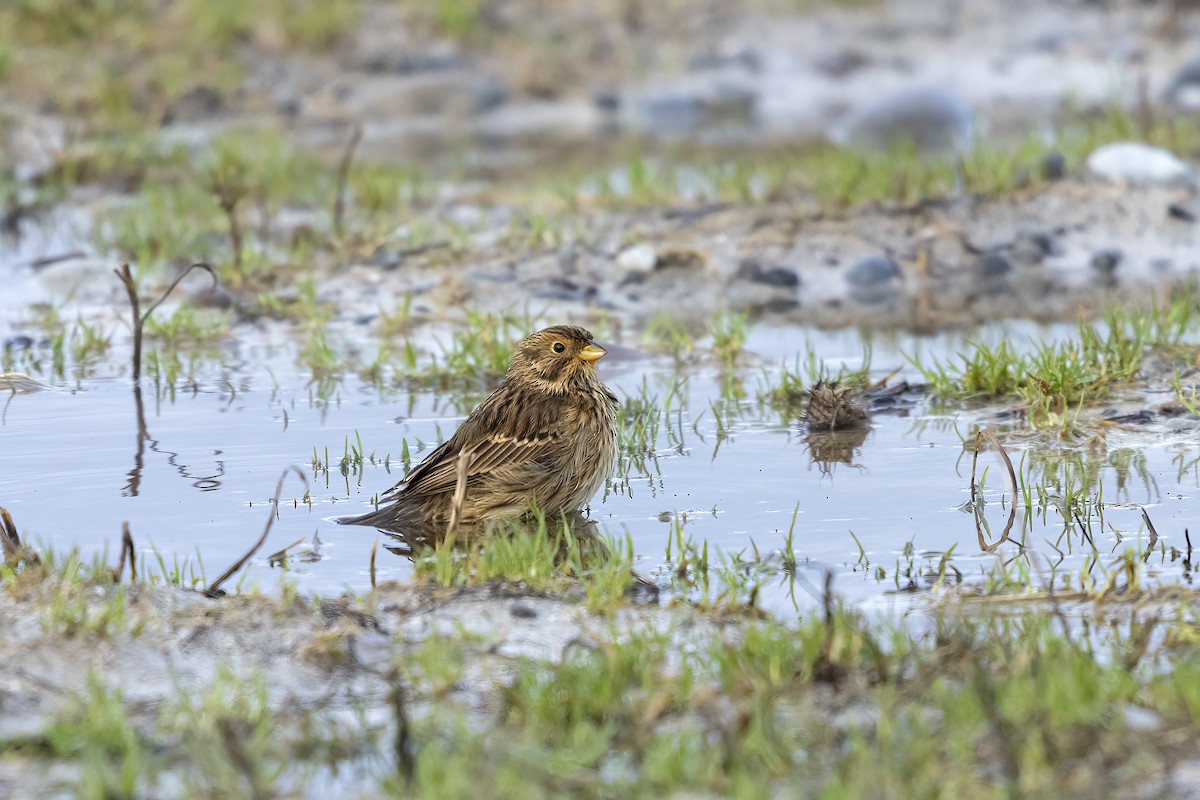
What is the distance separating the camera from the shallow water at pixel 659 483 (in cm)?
534

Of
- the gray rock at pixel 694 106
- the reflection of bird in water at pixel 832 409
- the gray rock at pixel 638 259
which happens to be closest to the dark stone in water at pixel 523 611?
the reflection of bird in water at pixel 832 409

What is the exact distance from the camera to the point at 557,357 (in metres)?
6.38

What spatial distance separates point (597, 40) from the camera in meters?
19.8

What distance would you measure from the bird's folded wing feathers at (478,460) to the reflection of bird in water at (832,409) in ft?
4.93

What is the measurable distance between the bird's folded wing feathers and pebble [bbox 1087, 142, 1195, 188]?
Answer: 652 cm

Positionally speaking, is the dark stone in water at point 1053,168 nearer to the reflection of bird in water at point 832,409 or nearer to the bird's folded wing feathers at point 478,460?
the reflection of bird in water at point 832,409

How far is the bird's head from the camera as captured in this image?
636 cm

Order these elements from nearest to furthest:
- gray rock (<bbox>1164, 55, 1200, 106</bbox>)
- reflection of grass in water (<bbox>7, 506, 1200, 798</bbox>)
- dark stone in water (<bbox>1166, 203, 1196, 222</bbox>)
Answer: reflection of grass in water (<bbox>7, 506, 1200, 798</bbox>)
dark stone in water (<bbox>1166, 203, 1196, 222</bbox>)
gray rock (<bbox>1164, 55, 1200, 106</bbox>)

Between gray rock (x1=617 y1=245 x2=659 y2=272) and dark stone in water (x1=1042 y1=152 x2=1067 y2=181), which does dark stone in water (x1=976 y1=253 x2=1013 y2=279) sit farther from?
gray rock (x1=617 y1=245 x2=659 y2=272)

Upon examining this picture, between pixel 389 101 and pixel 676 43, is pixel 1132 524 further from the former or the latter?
pixel 676 43

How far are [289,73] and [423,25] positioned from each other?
183cm

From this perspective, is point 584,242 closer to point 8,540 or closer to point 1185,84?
point 8,540

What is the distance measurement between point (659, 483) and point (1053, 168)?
5909 millimetres

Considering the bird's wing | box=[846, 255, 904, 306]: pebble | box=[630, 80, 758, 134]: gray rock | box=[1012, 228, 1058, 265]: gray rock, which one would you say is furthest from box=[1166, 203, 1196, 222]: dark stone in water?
box=[630, 80, 758, 134]: gray rock
